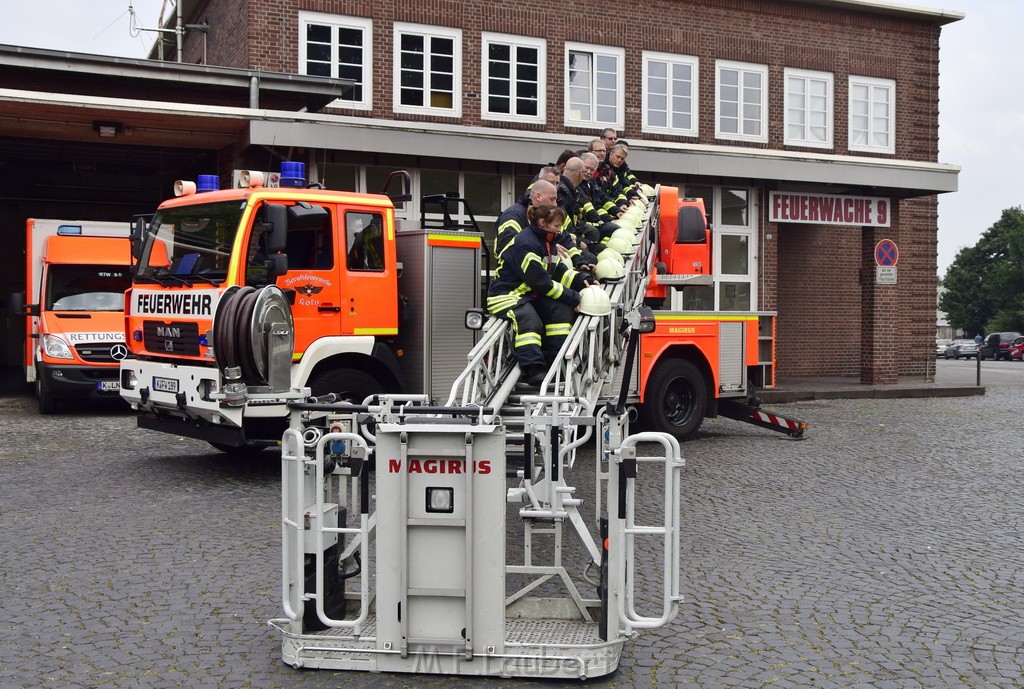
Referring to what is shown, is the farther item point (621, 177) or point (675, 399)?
point (675, 399)

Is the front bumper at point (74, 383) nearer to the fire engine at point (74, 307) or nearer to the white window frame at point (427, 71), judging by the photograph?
the fire engine at point (74, 307)

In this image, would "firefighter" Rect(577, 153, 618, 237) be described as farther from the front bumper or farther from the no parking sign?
the no parking sign

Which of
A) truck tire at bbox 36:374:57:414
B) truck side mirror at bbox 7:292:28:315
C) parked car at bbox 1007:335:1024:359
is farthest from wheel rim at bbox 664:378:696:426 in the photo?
parked car at bbox 1007:335:1024:359

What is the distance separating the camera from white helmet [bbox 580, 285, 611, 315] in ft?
27.2

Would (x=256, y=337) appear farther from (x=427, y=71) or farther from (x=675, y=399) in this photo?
(x=427, y=71)

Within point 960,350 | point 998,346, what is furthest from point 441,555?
point 960,350

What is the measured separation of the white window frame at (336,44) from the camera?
19219 millimetres

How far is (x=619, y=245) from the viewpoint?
10516 mm

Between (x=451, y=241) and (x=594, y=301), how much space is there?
103 inches

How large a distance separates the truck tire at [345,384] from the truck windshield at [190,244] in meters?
1.28

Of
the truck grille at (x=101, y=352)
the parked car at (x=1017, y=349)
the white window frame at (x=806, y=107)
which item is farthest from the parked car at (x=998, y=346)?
the truck grille at (x=101, y=352)

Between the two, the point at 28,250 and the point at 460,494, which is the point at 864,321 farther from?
the point at 460,494

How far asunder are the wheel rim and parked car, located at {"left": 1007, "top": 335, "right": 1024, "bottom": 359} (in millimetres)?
50418

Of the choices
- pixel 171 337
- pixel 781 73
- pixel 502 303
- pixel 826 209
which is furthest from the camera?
pixel 781 73
